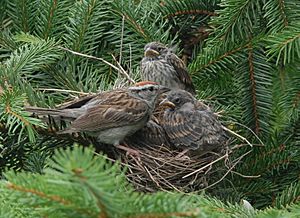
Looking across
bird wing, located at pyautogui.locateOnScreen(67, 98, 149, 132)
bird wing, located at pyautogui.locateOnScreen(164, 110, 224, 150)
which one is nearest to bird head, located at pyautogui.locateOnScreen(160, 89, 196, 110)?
bird wing, located at pyautogui.locateOnScreen(164, 110, 224, 150)

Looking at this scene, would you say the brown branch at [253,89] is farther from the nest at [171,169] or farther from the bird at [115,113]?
the bird at [115,113]

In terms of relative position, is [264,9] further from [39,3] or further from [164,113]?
[39,3]

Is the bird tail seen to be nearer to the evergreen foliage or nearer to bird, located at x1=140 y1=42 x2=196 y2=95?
the evergreen foliage

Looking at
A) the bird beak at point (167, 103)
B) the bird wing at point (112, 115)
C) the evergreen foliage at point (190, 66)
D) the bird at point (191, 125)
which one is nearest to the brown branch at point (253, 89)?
the evergreen foliage at point (190, 66)

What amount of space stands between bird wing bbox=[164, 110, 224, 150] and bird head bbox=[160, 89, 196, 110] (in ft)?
0.35

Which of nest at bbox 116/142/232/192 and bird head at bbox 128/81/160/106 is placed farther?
bird head at bbox 128/81/160/106

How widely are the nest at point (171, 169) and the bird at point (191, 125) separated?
0.20ft

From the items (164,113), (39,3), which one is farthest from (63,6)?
(164,113)

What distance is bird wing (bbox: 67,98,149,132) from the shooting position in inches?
138

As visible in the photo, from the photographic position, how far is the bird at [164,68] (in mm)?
4129

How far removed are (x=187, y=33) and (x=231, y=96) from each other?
1.92 ft

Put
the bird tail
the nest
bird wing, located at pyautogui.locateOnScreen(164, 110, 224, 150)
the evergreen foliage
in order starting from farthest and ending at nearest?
bird wing, located at pyautogui.locateOnScreen(164, 110, 224, 150) → the nest → the evergreen foliage → the bird tail

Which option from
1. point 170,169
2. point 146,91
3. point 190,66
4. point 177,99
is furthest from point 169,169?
point 190,66

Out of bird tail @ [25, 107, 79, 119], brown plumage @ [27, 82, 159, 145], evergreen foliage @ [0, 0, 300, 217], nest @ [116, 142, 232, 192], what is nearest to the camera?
bird tail @ [25, 107, 79, 119]
